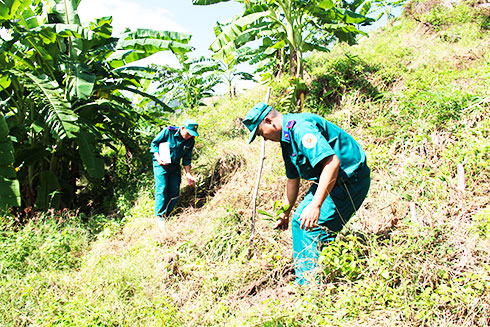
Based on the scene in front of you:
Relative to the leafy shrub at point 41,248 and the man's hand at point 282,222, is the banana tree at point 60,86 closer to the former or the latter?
the leafy shrub at point 41,248

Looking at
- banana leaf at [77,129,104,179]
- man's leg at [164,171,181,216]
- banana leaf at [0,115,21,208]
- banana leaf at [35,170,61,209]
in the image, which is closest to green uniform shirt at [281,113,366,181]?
man's leg at [164,171,181,216]

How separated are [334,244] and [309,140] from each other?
0.88 meters

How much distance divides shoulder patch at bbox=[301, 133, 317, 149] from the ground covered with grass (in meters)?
0.83

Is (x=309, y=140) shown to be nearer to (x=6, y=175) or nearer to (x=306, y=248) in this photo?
(x=306, y=248)

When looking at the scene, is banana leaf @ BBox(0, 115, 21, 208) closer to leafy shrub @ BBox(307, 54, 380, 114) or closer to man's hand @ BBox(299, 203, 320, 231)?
man's hand @ BBox(299, 203, 320, 231)

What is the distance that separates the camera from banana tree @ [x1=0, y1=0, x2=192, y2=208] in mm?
5375

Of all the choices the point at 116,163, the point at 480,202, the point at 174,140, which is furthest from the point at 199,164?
the point at 480,202

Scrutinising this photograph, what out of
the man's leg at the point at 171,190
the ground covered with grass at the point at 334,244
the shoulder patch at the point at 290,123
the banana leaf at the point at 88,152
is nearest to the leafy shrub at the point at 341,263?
the ground covered with grass at the point at 334,244

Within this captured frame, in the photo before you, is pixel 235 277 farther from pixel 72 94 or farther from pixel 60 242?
pixel 72 94

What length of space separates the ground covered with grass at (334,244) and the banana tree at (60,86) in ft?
3.48

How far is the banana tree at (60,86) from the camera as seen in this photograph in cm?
538

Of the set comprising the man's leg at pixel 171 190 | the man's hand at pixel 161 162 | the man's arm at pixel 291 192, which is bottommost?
the man's leg at pixel 171 190

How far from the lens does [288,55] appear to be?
292 inches

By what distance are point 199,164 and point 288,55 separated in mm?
3286
